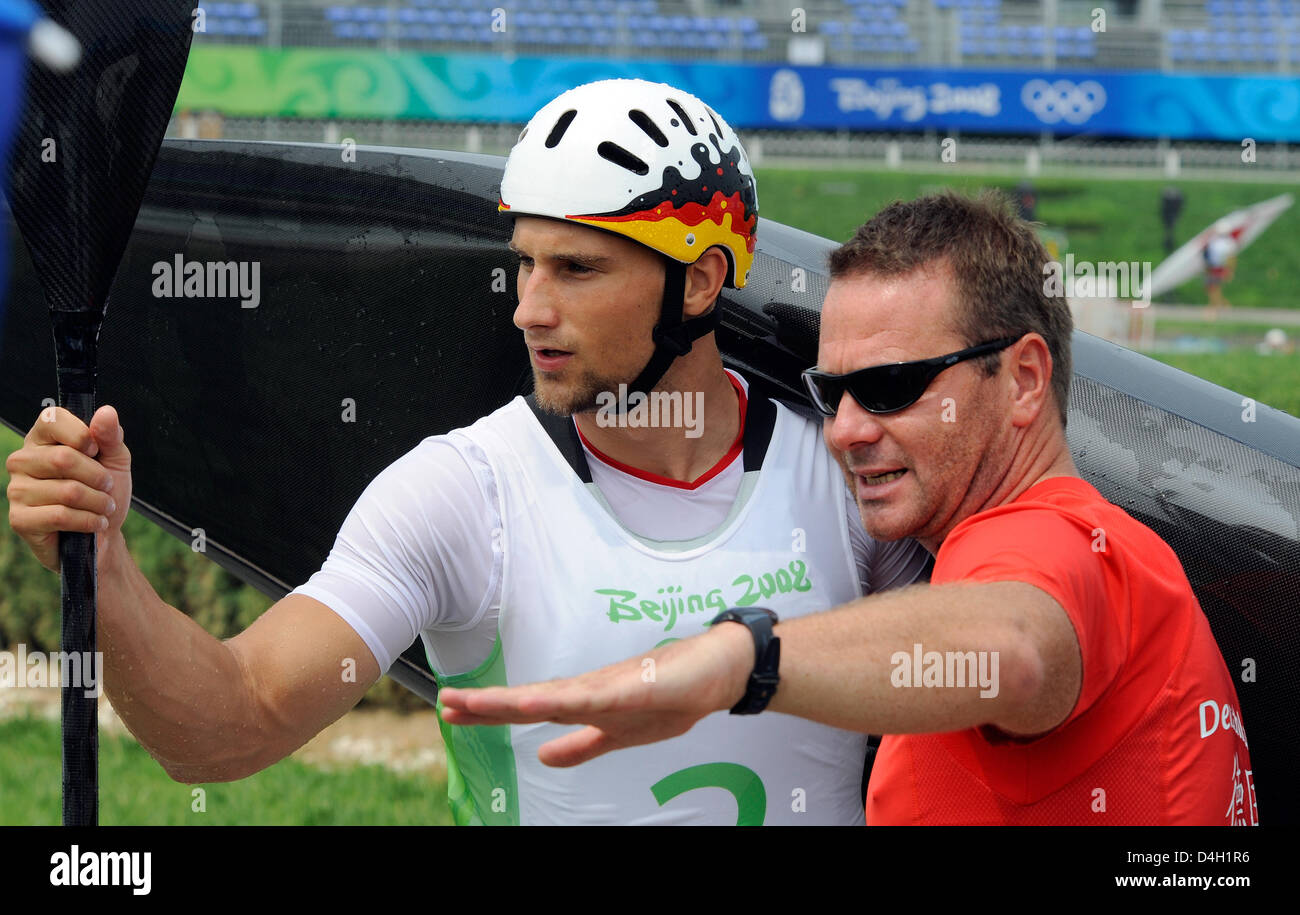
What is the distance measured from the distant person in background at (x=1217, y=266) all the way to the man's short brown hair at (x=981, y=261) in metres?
23.3

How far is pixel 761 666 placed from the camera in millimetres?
1755

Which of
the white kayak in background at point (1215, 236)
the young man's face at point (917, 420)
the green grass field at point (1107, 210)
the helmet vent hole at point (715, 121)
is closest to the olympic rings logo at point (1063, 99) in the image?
the green grass field at point (1107, 210)

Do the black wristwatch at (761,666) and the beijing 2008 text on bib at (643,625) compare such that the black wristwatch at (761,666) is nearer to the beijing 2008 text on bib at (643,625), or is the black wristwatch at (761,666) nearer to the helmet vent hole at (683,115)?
the beijing 2008 text on bib at (643,625)

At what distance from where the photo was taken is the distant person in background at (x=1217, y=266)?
24594 mm

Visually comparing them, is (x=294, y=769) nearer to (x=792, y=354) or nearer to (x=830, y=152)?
(x=792, y=354)

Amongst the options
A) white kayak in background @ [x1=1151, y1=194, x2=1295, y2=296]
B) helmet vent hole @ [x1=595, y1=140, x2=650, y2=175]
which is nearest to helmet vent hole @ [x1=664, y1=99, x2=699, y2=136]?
helmet vent hole @ [x1=595, y1=140, x2=650, y2=175]

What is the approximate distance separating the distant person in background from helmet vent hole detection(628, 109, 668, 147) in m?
23.0

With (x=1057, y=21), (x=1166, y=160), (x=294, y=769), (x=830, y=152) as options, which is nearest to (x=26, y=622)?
(x=294, y=769)

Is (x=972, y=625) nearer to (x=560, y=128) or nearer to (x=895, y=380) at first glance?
(x=895, y=380)

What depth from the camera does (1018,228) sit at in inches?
96.8

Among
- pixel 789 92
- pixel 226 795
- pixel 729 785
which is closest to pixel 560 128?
pixel 729 785

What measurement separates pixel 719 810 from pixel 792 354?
109 cm

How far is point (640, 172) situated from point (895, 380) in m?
0.79

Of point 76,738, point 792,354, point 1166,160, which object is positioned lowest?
point 76,738
